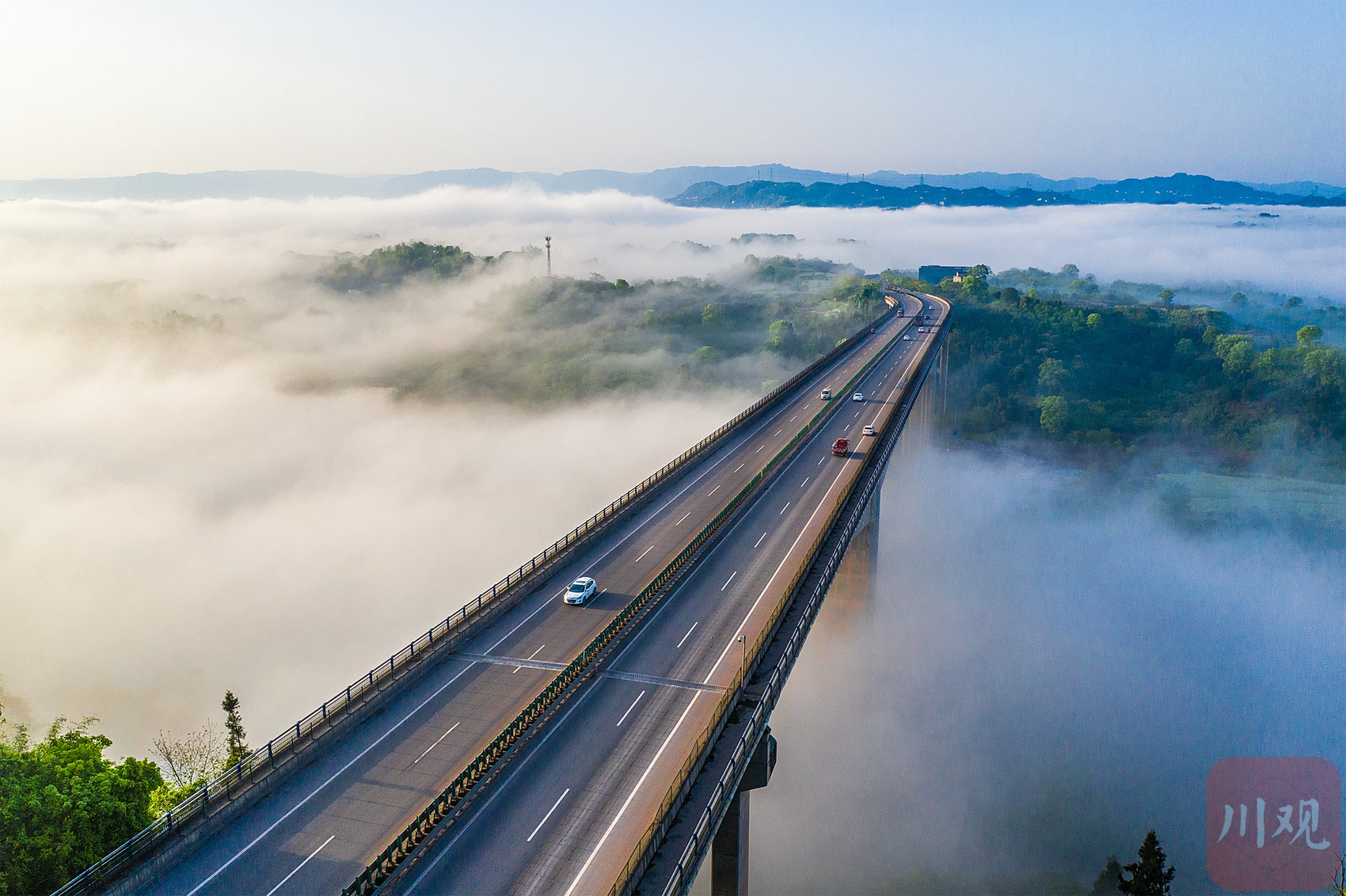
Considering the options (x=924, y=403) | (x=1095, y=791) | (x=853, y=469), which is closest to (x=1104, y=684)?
(x=1095, y=791)

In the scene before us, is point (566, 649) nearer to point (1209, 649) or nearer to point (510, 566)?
point (1209, 649)

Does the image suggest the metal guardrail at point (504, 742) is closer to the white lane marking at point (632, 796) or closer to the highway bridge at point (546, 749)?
the highway bridge at point (546, 749)

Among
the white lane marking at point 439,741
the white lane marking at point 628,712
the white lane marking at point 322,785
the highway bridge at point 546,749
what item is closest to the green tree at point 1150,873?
the highway bridge at point 546,749

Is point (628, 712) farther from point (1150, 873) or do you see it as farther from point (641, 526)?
point (1150, 873)

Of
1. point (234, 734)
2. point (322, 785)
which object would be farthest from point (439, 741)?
point (234, 734)

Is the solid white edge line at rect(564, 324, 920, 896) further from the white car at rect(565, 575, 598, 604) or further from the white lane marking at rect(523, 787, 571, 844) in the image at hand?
the white car at rect(565, 575, 598, 604)

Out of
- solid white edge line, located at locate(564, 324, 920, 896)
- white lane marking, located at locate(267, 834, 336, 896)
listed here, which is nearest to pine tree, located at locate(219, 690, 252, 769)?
white lane marking, located at locate(267, 834, 336, 896)
